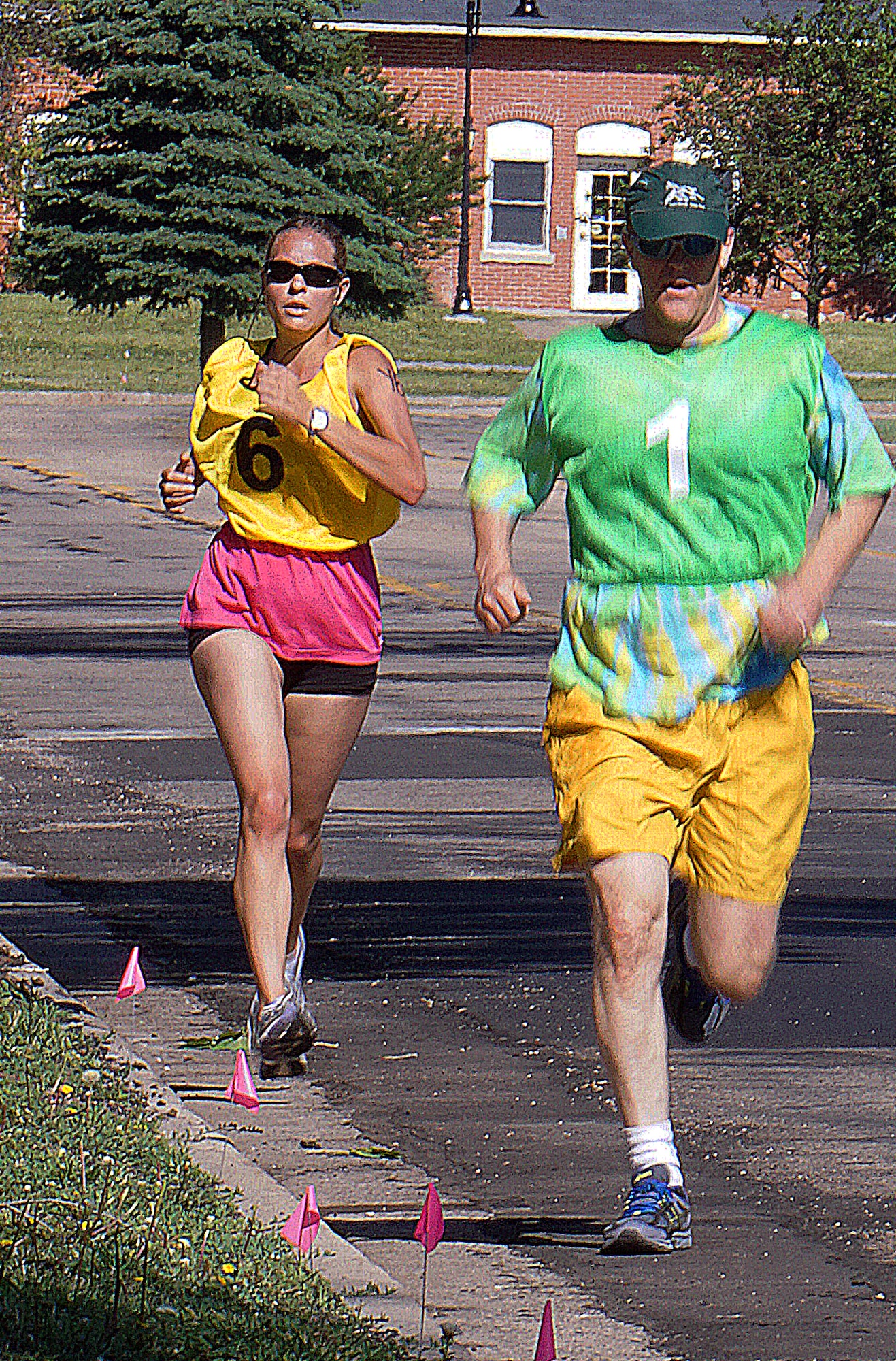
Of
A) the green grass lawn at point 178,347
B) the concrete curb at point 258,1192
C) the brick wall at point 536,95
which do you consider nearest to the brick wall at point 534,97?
the brick wall at point 536,95

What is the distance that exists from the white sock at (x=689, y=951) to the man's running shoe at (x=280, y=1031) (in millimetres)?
1041

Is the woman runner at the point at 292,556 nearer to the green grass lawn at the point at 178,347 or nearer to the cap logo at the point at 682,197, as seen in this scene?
the cap logo at the point at 682,197

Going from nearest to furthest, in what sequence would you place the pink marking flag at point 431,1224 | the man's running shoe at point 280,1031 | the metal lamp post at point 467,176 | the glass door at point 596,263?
the pink marking flag at point 431,1224
the man's running shoe at point 280,1031
the metal lamp post at point 467,176
the glass door at point 596,263

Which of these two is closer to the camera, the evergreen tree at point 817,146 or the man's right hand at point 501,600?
the man's right hand at point 501,600

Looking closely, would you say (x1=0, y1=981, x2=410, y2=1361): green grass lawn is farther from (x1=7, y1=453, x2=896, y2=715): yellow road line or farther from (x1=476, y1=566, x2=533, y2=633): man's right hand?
(x1=7, y1=453, x2=896, y2=715): yellow road line

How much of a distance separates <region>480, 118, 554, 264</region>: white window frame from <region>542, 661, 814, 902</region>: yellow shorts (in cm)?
5120

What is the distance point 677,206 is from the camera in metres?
5.17

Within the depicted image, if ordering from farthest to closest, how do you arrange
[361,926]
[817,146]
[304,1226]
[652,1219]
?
[817,146] → [361,926] → [652,1219] → [304,1226]

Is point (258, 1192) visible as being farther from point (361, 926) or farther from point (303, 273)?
point (361, 926)

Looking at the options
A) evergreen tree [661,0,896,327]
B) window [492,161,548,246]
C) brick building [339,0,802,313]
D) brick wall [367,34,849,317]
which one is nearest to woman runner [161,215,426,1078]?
evergreen tree [661,0,896,327]

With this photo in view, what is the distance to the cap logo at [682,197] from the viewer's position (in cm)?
518

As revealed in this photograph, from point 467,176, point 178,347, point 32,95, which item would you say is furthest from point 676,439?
point 32,95

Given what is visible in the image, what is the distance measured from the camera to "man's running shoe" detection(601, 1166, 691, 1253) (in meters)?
4.81

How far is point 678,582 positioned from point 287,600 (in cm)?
153
